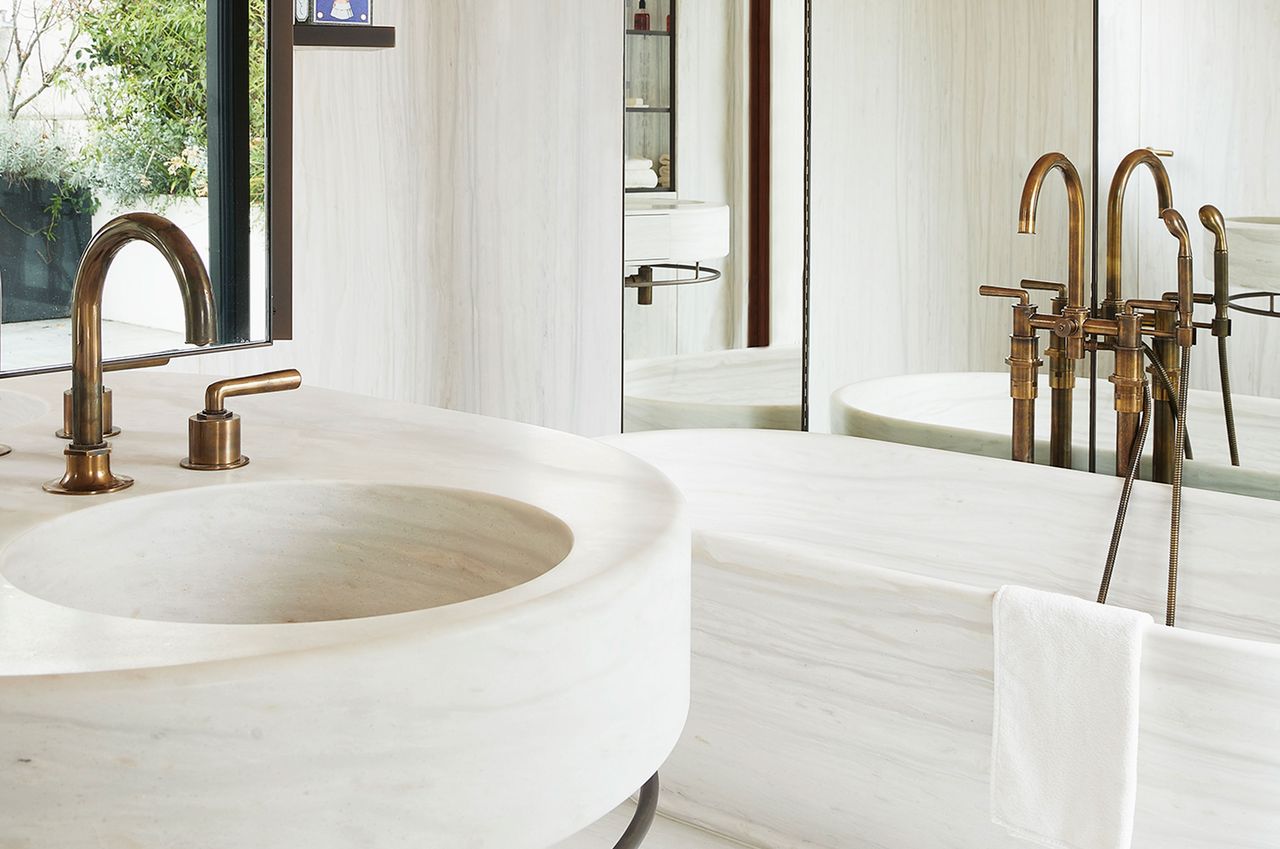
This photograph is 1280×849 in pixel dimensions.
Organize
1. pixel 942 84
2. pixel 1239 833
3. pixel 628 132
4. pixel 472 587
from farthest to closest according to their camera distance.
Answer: pixel 628 132 → pixel 942 84 → pixel 1239 833 → pixel 472 587

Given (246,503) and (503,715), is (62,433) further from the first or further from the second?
(503,715)

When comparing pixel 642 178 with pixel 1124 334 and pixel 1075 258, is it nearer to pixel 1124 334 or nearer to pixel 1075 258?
pixel 1075 258

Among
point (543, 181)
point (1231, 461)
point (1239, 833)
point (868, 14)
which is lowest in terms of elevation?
point (1239, 833)

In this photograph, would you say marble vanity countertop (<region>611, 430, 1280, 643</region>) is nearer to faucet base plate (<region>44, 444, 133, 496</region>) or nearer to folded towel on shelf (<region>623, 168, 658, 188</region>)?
folded towel on shelf (<region>623, 168, 658, 188</region>)

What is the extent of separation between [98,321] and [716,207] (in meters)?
2.03

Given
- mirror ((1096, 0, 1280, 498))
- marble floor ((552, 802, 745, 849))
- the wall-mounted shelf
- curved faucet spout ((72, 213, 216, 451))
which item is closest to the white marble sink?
mirror ((1096, 0, 1280, 498))

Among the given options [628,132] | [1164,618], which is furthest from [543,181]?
[1164,618]

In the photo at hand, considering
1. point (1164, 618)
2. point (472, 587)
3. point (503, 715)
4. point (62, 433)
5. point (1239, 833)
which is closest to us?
point (503, 715)

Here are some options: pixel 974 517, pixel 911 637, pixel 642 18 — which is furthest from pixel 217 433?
pixel 642 18

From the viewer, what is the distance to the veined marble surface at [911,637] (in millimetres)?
1603

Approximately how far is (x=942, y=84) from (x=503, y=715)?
230 cm

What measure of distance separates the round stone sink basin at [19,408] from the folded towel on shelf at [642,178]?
5.80 ft

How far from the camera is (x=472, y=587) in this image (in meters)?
1.10

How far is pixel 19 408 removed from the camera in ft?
4.72
